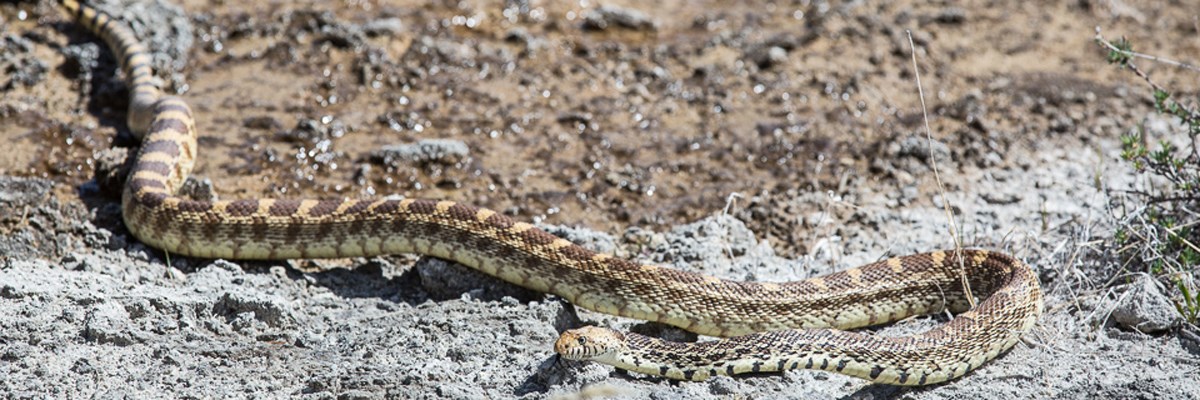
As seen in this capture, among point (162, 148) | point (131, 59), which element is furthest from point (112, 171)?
point (131, 59)

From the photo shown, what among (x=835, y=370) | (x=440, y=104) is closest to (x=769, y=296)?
(x=835, y=370)

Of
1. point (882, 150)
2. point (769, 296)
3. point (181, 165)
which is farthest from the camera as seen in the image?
point (882, 150)

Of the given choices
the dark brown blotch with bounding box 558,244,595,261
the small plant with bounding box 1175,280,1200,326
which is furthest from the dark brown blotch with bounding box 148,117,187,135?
the small plant with bounding box 1175,280,1200,326

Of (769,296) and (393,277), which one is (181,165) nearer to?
(393,277)

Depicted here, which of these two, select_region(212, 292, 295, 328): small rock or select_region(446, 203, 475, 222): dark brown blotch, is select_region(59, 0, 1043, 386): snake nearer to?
select_region(446, 203, 475, 222): dark brown blotch

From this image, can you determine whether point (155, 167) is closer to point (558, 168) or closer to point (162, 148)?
point (162, 148)

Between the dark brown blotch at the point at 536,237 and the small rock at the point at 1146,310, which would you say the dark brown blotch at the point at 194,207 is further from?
the small rock at the point at 1146,310

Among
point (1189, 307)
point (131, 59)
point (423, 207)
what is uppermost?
point (1189, 307)
